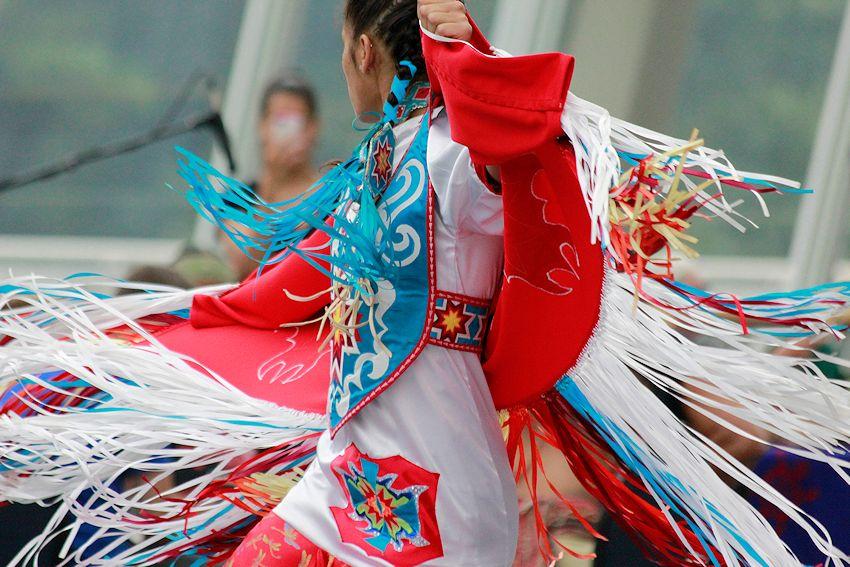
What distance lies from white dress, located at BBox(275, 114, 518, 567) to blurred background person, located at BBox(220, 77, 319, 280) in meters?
1.82

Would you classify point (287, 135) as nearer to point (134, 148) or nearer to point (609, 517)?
point (134, 148)

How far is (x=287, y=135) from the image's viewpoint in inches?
142

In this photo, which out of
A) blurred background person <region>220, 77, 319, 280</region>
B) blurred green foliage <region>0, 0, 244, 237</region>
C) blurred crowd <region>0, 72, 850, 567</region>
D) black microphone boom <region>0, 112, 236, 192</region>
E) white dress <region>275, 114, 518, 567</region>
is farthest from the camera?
blurred green foliage <region>0, 0, 244, 237</region>

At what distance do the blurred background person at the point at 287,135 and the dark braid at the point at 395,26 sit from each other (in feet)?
5.59

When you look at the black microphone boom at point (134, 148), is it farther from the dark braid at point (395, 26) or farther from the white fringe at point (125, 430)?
the dark braid at point (395, 26)

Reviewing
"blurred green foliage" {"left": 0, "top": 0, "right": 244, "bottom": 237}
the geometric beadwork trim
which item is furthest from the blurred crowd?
"blurred green foliage" {"left": 0, "top": 0, "right": 244, "bottom": 237}

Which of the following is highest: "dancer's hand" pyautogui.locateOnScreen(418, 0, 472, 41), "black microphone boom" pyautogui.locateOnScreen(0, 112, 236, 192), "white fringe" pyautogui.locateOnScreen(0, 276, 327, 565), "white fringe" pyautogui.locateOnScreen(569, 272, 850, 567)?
"dancer's hand" pyautogui.locateOnScreen(418, 0, 472, 41)

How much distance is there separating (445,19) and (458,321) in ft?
1.33

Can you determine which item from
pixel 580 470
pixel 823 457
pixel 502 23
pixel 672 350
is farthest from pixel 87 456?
pixel 502 23

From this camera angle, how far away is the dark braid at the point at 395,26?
5.75 ft

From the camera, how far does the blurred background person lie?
350 centimetres

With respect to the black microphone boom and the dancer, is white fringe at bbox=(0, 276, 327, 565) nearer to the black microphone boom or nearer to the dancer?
the dancer

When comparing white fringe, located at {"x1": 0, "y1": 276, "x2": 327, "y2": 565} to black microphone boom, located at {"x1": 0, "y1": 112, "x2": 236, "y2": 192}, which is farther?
black microphone boom, located at {"x1": 0, "y1": 112, "x2": 236, "y2": 192}

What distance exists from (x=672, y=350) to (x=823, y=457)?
0.24m
